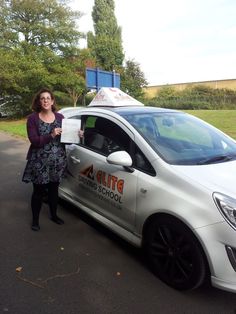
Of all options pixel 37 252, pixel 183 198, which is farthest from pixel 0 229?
pixel 183 198

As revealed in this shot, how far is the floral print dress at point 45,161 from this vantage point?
4.45 m

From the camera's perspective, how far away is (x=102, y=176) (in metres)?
4.22

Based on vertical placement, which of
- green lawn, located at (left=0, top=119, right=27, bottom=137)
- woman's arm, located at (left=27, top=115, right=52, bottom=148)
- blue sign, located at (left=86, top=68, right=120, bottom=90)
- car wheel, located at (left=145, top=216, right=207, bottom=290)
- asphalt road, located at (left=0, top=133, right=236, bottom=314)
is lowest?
green lawn, located at (left=0, top=119, right=27, bottom=137)

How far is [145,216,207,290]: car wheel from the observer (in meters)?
3.13

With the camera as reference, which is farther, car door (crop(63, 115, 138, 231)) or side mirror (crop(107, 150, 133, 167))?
car door (crop(63, 115, 138, 231))

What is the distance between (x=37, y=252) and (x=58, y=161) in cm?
110

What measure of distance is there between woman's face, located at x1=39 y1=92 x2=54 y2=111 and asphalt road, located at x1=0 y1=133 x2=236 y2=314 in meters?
1.56

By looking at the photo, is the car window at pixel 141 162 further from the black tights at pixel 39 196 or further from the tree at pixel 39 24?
the tree at pixel 39 24

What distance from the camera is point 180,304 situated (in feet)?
10.4

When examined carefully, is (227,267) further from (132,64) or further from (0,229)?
(132,64)

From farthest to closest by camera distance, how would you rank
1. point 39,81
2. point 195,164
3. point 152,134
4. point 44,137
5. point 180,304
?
point 39,81, point 44,137, point 152,134, point 195,164, point 180,304

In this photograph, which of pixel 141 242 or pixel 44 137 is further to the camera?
pixel 44 137

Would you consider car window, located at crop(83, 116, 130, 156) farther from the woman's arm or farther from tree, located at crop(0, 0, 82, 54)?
tree, located at crop(0, 0, 82, 54)

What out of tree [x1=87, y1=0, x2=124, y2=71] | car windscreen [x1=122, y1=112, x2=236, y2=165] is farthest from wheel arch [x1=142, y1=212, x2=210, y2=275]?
tree [x1=87, y1=0, x2=124, y2=71]
